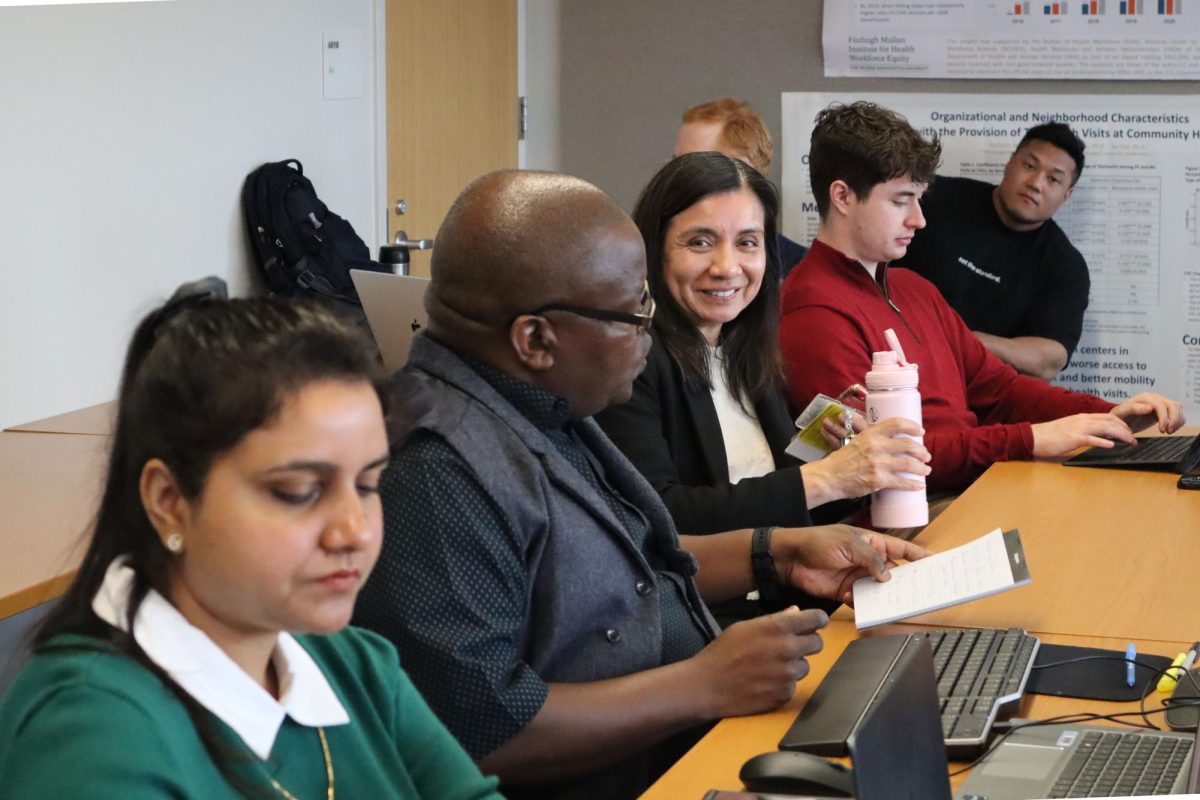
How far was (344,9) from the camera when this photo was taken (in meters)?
4.21

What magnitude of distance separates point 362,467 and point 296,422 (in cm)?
6

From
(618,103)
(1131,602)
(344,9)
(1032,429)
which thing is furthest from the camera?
(618,103)

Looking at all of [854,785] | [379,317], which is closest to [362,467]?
[854,785]

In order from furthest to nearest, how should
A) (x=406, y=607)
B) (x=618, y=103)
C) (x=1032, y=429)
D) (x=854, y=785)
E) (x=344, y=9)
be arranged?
(x=618, y=103)
(x=344, y=9)
(x=1032, y=429)
(x=406, y=607)
(x=854, y=785)

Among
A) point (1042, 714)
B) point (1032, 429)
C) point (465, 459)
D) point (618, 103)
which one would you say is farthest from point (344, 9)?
point (1042, 714)

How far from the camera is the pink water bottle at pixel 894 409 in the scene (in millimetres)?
2191

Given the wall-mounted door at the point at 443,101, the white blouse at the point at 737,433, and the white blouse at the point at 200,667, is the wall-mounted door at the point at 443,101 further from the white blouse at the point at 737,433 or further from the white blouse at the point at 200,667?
the white blouse at the point at 200,667

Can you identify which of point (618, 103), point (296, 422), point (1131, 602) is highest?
point (618, 103)

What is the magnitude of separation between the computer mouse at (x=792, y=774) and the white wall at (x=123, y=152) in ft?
6.95

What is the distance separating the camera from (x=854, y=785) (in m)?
0.88

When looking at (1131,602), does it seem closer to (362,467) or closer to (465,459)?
(465,459)

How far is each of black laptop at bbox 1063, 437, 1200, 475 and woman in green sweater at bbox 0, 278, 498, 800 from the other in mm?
2068

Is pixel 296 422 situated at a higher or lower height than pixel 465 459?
higher

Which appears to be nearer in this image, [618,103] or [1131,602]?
[1131,602]
